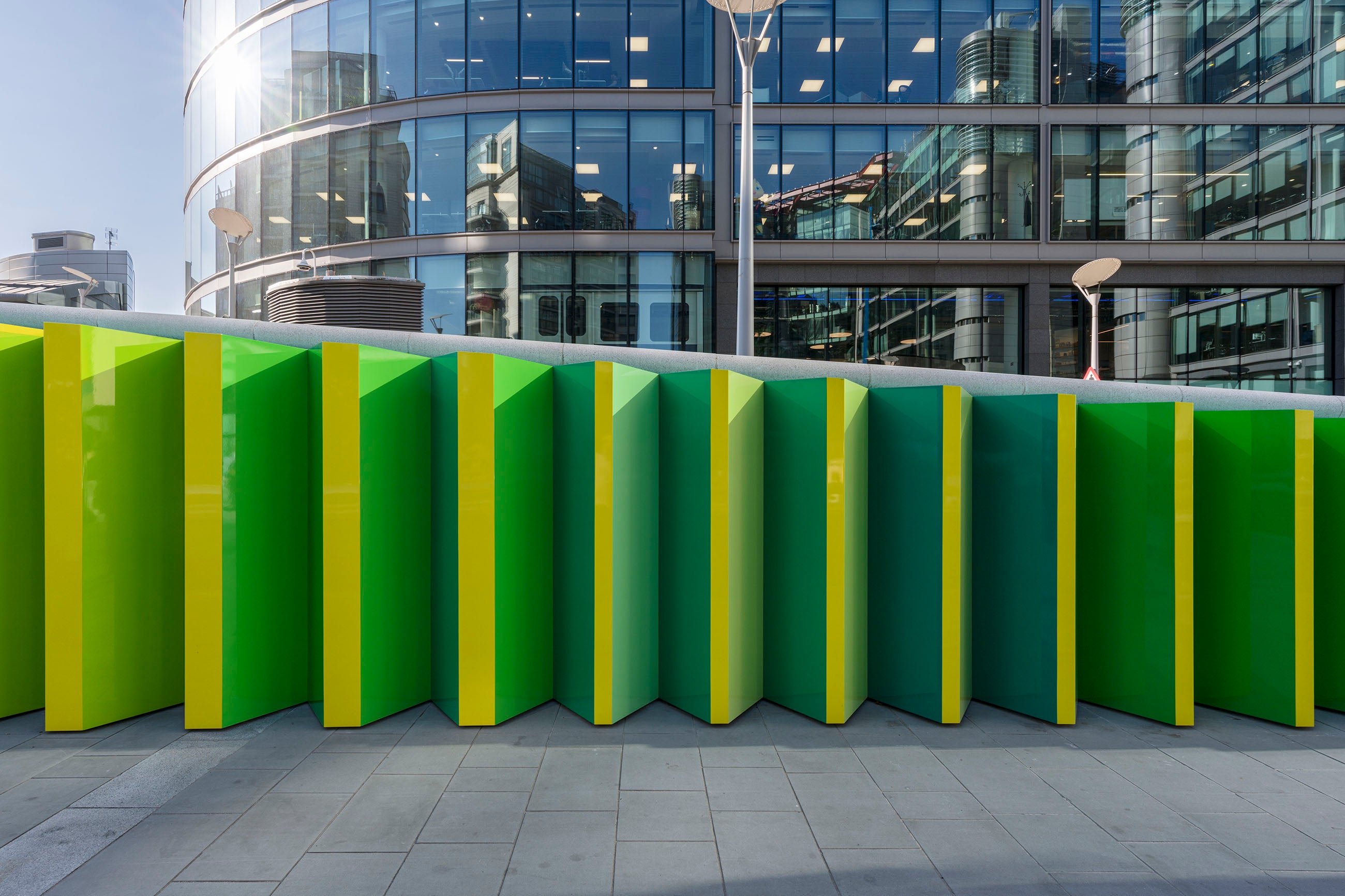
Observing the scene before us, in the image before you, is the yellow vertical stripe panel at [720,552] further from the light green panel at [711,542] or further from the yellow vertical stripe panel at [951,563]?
the yellow vertical stripe panel at [951,563]

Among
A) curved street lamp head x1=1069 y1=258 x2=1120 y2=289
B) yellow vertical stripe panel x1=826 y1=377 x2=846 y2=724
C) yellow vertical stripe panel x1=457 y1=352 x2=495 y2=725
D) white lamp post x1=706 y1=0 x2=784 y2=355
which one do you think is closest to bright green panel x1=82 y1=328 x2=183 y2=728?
yellow vertical stripe panel x1=457 y1=352 x2=495 y2=725

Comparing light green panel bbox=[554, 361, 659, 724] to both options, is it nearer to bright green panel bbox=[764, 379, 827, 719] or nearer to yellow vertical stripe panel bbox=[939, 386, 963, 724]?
bright green panel bbox=[764, 379, 827, 719]

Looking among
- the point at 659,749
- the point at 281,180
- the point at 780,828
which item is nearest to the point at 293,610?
the point at 659,749

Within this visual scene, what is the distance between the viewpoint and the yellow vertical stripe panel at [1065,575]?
594 cm

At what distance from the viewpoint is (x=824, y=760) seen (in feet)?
17.2

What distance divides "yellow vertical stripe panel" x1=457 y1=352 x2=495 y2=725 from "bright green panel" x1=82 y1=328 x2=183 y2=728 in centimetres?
234

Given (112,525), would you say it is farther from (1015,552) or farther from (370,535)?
(1015,552)

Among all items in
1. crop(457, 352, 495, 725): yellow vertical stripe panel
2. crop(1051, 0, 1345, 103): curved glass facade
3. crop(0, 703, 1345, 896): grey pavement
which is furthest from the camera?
crop(1051, 0, 1345, 103): curved glass facade

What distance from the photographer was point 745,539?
6152 mm

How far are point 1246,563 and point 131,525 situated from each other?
366 inches

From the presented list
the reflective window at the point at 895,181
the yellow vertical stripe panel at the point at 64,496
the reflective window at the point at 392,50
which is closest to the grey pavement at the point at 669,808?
the yellow vertical stripe panel at the point at 64,496

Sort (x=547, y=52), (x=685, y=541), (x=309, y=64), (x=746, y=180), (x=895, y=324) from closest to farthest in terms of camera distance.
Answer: (x=685, y=541) → (x=746, y=180) → (x=547, y=52) → (x=895, y=324) → (x=309, y=64)

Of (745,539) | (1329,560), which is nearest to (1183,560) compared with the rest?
(1329,560)

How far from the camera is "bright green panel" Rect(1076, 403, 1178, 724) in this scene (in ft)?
→ 19.8
